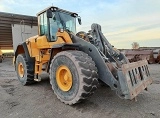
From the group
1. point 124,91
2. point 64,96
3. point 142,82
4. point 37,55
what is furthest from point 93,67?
point 37,55

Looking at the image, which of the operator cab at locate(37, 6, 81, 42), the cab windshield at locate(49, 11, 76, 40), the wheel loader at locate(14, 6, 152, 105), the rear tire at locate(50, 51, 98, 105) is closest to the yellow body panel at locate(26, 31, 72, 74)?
the wheel loader at locate(14, 6, 152, 105)

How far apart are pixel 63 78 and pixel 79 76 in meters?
0.76

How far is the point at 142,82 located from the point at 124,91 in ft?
2.82

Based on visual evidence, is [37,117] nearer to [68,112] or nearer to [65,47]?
[68,112]

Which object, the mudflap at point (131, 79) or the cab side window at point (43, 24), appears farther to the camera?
the cab side window at point (43, 24)

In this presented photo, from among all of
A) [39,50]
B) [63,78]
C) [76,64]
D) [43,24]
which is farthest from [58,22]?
[76,64]

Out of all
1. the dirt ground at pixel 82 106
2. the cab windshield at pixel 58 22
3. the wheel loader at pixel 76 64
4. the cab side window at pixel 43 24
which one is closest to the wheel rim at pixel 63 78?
the wheel loader at pixel 76 64

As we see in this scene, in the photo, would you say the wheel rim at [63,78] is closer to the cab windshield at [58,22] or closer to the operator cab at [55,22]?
the operator cab at [55,22]

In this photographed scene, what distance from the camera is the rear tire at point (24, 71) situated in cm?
579

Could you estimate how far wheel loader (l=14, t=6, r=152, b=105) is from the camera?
3525 millimetres

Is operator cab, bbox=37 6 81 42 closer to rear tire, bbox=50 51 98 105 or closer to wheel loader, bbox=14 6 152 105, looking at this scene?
wheel loader, bbox=14 6 152 105

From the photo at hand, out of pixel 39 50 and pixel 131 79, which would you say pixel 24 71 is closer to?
pixel 39 50

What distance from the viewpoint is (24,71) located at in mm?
5969

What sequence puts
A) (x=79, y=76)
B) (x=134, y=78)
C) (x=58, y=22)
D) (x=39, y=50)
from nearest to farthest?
(x=79, y=76) < (x=134, y=78) < (x=58, y=22) < (x=39, y=50)
